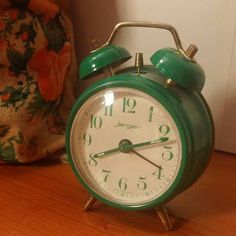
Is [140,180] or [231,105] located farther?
[231,105]

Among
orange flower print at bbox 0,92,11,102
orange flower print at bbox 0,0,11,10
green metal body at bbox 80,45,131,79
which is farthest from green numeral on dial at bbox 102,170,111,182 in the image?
orange flower print at bbox 0,0,11,10

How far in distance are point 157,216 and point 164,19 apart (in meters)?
0.36

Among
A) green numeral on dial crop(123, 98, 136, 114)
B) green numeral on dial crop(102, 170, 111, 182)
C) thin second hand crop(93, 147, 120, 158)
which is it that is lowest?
green numeral on dial crop(102, 170, 111, 182)

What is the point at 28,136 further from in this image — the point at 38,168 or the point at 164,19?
the point at 164,19

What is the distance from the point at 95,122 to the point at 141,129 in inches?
2.6

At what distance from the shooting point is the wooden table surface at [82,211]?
545 mm

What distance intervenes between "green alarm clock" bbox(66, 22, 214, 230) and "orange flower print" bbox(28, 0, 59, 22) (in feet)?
0.69

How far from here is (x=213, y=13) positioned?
2.31 ft

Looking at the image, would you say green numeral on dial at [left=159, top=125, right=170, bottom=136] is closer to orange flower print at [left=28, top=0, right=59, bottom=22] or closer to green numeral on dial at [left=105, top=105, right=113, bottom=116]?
green numeral on dial at [left=105, top=105, right=113, bottom=116]

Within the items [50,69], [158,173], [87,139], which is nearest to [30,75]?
[50,69]

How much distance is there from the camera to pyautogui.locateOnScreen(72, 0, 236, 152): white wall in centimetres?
71

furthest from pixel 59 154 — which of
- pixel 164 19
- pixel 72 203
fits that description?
pixel 164 19

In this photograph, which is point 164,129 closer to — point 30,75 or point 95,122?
point 95,122

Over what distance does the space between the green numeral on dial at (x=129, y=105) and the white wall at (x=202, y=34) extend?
0.88ft
